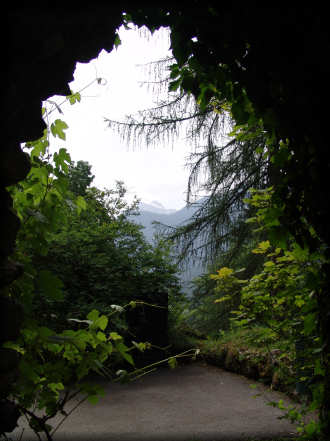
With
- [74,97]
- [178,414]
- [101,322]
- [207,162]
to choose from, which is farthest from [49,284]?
[207,162]

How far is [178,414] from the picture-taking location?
11.7 feet


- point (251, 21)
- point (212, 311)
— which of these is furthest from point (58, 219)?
point (212, 311)

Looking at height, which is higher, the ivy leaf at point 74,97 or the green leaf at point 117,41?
the green leaf at point 117,41

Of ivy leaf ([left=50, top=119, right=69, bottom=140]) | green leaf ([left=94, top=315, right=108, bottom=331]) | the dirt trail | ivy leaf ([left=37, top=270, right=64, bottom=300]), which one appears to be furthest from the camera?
the dirt trail

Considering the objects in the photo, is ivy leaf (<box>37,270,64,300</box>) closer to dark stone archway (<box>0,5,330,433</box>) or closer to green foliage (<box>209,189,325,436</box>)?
dark stone archway (<box>0,5,330,433</box>)

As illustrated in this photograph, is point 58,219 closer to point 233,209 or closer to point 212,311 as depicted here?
point 233,209

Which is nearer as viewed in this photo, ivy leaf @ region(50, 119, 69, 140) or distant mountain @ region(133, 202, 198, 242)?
ivy leaf @ region(50, 119, 69, 140)

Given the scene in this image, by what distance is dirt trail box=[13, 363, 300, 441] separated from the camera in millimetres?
2971

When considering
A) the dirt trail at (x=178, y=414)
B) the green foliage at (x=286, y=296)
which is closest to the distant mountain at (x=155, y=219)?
the dirt trail at (x=178, y=414)

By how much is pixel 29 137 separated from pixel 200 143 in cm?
540

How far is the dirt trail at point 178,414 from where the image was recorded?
297 cm

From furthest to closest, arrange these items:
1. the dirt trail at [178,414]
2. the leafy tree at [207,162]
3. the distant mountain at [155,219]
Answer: the distant mountain at [155,219]
the leafy tree at [207,162]
the dirt trail at [178,414]

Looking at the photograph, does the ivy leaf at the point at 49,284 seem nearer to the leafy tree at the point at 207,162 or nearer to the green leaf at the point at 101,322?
the green leaf at the point at 101,322

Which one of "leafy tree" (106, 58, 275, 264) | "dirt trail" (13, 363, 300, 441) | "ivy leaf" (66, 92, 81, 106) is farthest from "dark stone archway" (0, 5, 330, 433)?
"leafy tree" (106, 58, 275, 264)
